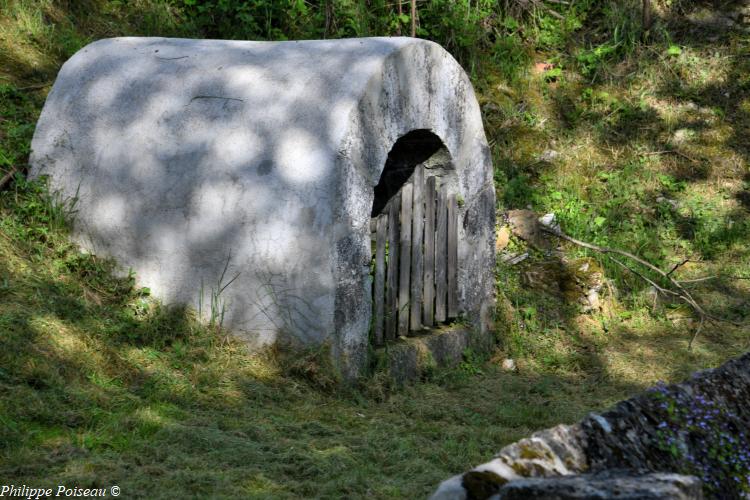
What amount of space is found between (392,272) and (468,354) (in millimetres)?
1072

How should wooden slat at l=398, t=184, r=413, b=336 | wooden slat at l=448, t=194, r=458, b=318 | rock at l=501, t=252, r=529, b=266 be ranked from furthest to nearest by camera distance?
rock at l=501, t=252, r=529, b=266 → wooden slat at l=448, t=194, r=458, b=318 → wooden slat at l=398, t=184, r=413, b=336

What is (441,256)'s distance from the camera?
21.9 ft

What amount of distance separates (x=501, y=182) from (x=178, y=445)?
6.32 m

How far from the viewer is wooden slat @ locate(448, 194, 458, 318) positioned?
675 centimetres

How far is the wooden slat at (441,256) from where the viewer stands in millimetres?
6617

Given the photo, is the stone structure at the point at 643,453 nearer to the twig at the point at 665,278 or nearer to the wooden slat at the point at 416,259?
the wooden slat at the point at 416,259

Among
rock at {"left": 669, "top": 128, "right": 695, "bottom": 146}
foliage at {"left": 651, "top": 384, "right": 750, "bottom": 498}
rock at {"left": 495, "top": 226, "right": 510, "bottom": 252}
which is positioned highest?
foliage at {"left": 651, "top": 384, "right": 750, "bottom": 498}

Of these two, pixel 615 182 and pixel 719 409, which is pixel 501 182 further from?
pixel 719 409

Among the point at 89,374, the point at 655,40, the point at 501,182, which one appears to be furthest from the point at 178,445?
the point at 655,40

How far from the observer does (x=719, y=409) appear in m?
2.82

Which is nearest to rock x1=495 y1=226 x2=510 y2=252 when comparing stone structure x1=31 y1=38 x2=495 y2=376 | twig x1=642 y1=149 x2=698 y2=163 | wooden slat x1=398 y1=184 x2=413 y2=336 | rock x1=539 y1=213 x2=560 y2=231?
rock x1=539 y1=213 x2=560 y2=231

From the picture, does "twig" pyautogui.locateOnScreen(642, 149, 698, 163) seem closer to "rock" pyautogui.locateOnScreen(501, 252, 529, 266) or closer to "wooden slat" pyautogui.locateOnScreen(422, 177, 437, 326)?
"rock" pyautogui.locateOnScreen(501, 252, 529, 266)

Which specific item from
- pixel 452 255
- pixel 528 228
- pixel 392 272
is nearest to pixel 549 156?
pixel 528 228

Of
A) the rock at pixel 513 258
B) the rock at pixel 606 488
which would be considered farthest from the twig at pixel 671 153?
the rock at pixel 606 488
